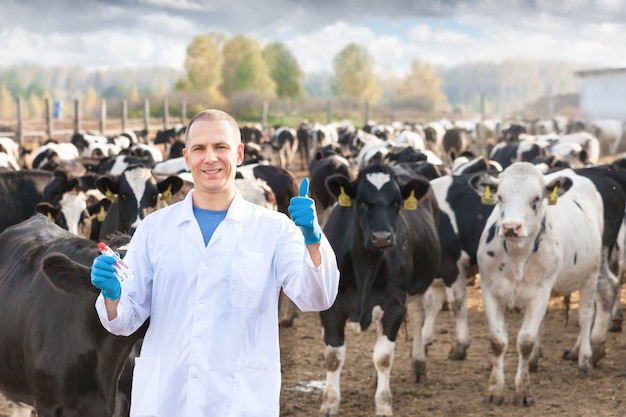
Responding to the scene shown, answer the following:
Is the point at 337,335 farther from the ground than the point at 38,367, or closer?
closer

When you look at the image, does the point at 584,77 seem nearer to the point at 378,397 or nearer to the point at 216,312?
the point at 378,397

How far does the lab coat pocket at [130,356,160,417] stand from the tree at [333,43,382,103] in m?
111

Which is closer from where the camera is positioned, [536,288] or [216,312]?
[216,312]

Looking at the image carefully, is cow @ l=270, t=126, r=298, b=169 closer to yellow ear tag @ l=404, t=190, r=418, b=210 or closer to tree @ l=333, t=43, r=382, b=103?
yellow ear tag @ l=404, t=190, r=418, b=210

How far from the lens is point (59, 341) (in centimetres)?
388

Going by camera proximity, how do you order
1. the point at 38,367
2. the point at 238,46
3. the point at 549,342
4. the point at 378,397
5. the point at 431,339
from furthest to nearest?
the point at 238,46 < the point at 549,342 < the point at 431,339 < the point at 378,397 < the point at 38,367

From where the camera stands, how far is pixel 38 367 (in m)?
3.89

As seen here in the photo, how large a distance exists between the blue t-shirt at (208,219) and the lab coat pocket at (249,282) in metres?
0.16

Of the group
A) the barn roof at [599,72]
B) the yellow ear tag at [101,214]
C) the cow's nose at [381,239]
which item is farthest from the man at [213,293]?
the barn roof at [599,72]

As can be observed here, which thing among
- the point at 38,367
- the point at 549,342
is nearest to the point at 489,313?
the point at 549,342

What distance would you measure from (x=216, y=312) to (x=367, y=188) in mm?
3551

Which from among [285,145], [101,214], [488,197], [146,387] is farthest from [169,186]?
[285,145]

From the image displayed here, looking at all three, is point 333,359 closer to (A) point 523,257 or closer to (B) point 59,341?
(A) point 523,257

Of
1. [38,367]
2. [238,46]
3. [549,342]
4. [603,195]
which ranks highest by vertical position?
[238,46]
